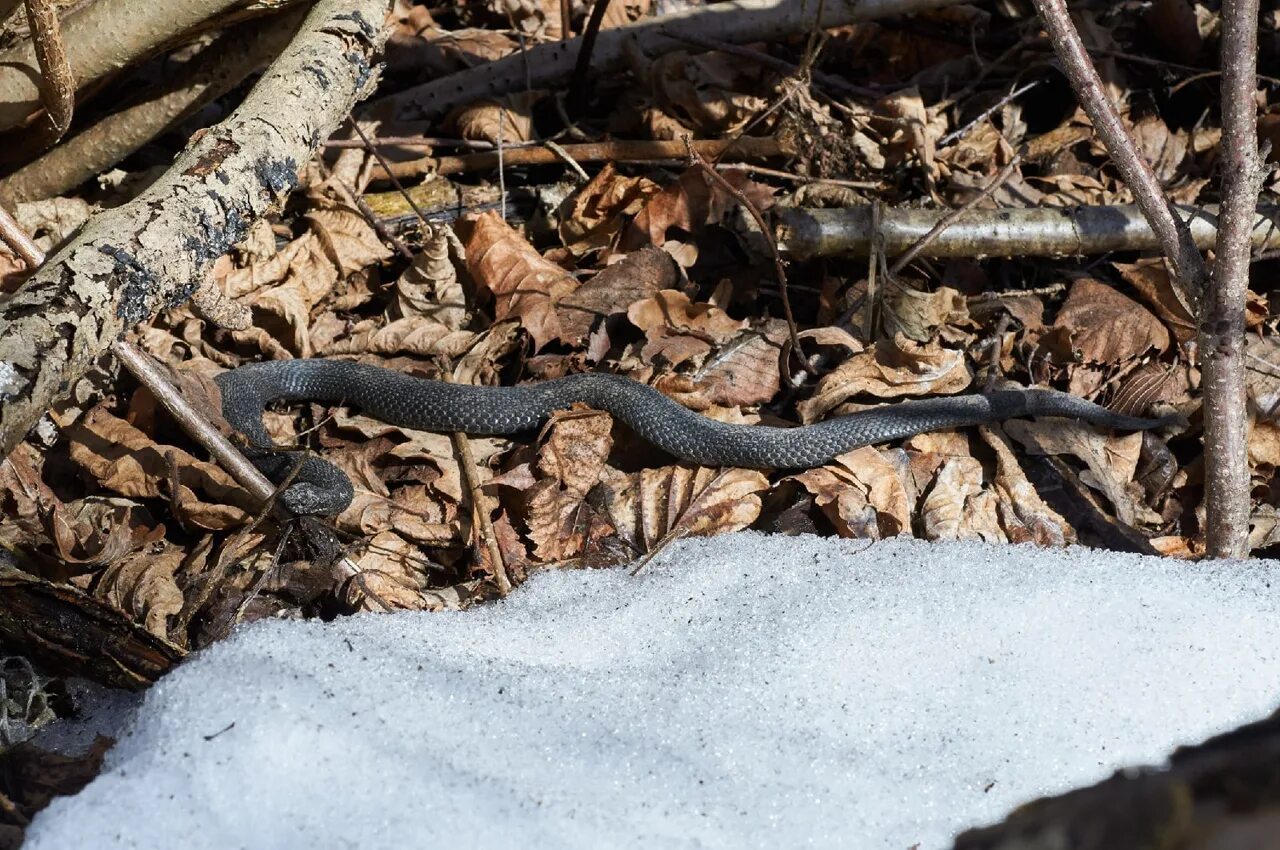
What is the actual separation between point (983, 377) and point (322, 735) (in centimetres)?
314

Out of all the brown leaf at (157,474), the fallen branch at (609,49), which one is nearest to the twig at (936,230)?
the fallen branch at (609,49)

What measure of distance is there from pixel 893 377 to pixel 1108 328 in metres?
1.03

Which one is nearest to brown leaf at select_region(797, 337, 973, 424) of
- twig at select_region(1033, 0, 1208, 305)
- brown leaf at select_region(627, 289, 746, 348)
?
brown leaf at select_region(627, 289, 746, 348)

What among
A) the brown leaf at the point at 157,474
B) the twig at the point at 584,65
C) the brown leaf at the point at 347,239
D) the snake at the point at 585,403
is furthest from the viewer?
the twig at the point at 584,65

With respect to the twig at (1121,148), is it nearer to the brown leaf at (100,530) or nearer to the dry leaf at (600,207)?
the dry leaf at (600,207)

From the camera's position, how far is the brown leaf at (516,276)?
4699mm

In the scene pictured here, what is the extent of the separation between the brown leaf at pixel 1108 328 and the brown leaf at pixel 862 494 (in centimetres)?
119

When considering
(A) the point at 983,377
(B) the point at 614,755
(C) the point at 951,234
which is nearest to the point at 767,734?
(B) the point at 614,755

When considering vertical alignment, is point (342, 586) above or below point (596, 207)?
below

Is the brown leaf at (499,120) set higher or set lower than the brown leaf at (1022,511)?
higher

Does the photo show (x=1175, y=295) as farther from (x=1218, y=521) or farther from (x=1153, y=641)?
(x=1153, y=641)

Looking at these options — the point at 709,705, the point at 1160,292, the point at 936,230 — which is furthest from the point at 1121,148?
the point at 709,705

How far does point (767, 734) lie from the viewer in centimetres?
254

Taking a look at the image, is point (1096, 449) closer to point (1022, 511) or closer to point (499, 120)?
point (1022, 511)
